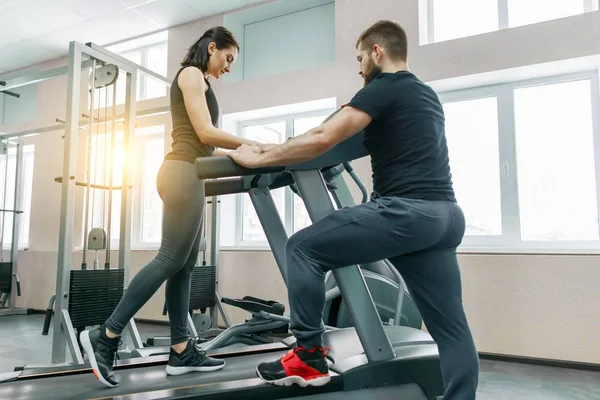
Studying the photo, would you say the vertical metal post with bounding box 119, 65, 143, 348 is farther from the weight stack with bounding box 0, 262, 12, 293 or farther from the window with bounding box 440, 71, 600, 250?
the weight stack with bounding box 0, 262, 12, 293

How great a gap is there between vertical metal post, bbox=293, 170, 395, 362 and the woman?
0.32m

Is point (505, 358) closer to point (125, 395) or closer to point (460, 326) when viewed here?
point (460, 326)

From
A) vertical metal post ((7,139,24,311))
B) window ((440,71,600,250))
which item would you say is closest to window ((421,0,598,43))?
window ((440,71,600,250))

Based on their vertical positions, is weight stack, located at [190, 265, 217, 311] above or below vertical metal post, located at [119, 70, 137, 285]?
below

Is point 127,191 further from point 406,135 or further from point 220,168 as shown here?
point 406,135

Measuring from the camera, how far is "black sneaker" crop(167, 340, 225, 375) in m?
1.74

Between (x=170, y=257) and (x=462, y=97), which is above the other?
(x=462, y=97)

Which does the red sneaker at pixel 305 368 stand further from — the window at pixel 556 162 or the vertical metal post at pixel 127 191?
the window at pixel 556 162

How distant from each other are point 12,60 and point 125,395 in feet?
18.3

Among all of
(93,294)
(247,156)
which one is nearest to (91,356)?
(247,156)

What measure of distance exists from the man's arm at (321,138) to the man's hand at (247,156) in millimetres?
57

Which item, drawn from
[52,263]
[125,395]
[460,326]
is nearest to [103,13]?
[52,263]

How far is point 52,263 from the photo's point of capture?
5.23 metres

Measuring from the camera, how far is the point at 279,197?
14.5ft
